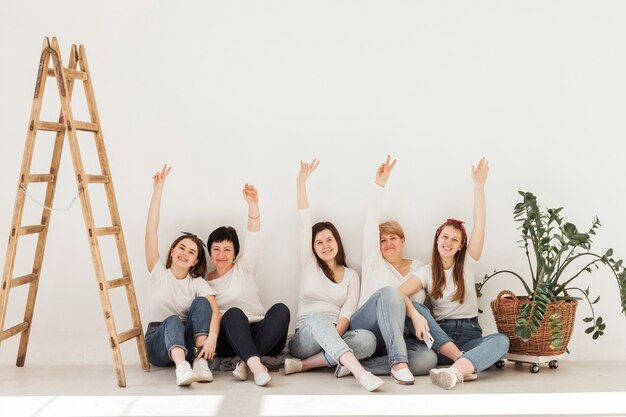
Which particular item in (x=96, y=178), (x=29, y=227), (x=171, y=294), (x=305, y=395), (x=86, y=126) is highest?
(x=86, y=126)

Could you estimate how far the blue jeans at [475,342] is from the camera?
381cm

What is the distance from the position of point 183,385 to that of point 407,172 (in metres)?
1.83

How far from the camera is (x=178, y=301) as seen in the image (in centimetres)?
422

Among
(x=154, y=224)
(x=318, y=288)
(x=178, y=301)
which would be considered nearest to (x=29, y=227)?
(x=154, y=224)

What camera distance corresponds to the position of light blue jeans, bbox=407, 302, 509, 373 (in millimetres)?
3818

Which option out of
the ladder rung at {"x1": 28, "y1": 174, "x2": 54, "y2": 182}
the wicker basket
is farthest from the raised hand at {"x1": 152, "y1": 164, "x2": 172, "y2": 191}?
the wicker basket

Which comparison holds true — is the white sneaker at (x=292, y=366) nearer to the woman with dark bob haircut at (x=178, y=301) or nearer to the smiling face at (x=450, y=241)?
the woman with dark bob haircut at (x=178, y=301)

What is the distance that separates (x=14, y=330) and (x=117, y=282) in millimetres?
675

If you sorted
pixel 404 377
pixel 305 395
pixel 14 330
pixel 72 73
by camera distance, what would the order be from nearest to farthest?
pixel 305 395 < pixel 404 377 < pixel 72 73 < pixel 14 330

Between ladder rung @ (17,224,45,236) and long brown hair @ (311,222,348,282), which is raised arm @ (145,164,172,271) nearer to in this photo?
ladder rung @ (17,224,45,236)

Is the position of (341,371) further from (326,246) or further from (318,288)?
(326,246)

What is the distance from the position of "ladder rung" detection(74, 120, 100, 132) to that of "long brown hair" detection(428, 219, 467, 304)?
199cm

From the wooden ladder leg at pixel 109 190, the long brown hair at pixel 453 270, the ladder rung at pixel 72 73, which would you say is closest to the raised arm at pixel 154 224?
the wooden ladder leg at pixel 109 190

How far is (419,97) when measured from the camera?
14.8 ft
